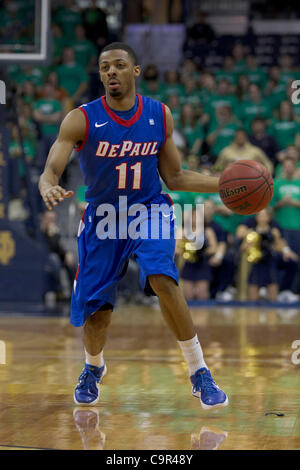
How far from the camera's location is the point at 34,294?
10.8 meters

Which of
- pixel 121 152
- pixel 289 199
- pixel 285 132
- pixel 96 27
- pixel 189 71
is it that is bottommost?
pixel 289 199

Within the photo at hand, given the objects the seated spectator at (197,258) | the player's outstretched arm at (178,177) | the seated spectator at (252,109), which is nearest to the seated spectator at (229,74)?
the seated spectator at (252,109)

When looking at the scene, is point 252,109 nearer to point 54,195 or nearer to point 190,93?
point 190,93

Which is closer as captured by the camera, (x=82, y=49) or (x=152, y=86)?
(x=152, y=86)

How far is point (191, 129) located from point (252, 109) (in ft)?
3.84

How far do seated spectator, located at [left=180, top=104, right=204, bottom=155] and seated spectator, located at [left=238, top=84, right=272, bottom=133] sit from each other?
85 centimetres

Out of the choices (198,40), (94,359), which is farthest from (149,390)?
(198,40)

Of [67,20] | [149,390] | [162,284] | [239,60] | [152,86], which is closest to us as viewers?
[162,284]

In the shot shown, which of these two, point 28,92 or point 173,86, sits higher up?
point 173,86

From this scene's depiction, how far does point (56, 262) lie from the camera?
36.4 ft

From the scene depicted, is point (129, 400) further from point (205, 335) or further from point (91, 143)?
point (205, 335)

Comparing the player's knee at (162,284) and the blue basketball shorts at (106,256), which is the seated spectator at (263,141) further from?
the player's knee at (162,284)

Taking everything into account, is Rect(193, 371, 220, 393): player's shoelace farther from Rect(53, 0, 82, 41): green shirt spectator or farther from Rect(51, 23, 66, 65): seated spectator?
Rect(53, 0, 82, 41): green shirt spectator

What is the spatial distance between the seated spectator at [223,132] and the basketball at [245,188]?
7.91 meters
